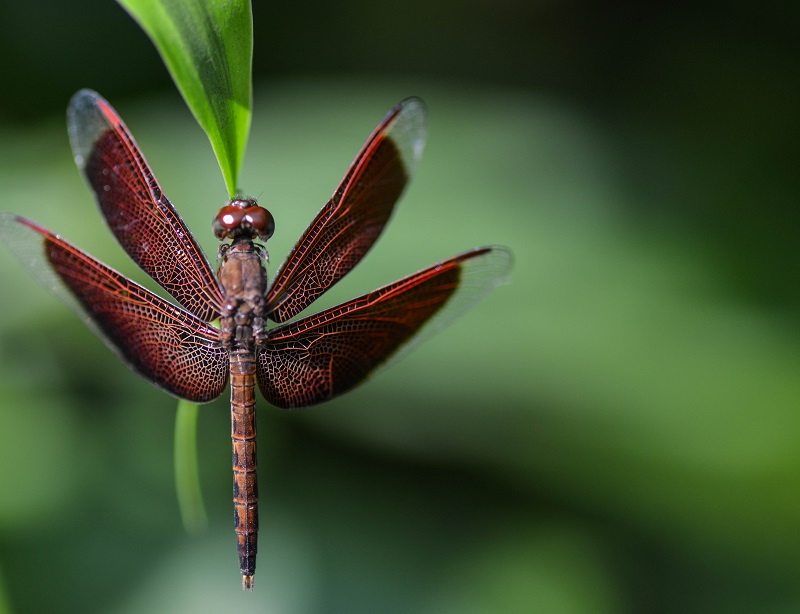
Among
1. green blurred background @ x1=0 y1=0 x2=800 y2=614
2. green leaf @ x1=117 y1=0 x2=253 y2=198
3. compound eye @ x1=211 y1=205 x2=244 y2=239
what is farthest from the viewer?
green blurred background @ x1=0 y1=0 x2=800 y2=614

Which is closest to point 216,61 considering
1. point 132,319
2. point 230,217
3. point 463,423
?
point 230,217

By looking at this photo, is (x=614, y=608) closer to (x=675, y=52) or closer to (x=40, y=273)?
(x=40, y=273)

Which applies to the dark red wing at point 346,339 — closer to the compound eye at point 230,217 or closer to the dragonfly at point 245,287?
the dragonfly at point 245,287

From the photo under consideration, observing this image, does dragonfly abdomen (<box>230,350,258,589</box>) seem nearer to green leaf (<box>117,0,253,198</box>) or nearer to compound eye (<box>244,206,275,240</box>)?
compound eye (<box>244,206,275,240</box>)

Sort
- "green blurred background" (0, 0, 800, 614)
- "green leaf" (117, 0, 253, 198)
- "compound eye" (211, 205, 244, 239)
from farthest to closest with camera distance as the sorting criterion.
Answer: "green blurred background" (0, 0, 800, 614) → "compound eye" (211, 205, 244, 239) → "green leaf" (117, 0, 253, 198)

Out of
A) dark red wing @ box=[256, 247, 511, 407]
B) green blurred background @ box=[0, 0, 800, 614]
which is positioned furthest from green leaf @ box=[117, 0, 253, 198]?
green blurred background @ box=[0, 0, 800, 614]

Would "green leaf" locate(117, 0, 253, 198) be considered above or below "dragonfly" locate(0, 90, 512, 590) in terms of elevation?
above
